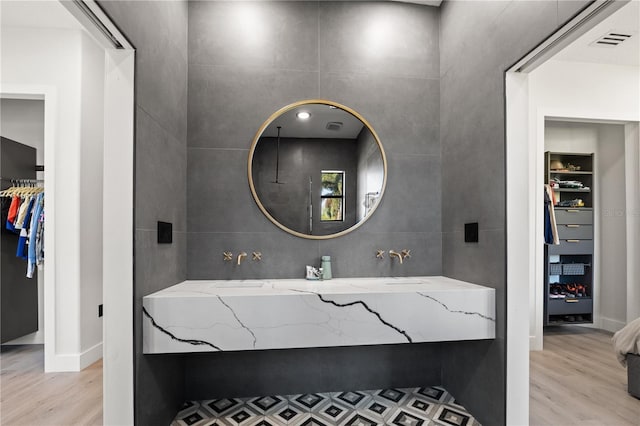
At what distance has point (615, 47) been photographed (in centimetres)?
322

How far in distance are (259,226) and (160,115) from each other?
886mm

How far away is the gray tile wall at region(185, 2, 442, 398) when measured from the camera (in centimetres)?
233

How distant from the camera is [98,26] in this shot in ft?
4.53

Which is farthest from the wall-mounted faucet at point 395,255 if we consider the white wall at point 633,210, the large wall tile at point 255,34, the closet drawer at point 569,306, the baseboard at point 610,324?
the baseboard at point 610,324

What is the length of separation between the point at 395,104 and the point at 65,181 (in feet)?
8.62

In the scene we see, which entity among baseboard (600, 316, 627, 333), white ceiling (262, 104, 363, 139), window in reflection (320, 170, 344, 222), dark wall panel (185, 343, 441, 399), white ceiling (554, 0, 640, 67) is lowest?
baseboard (600, 316, 627, 333)

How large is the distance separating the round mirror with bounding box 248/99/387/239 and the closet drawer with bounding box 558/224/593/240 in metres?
2.82

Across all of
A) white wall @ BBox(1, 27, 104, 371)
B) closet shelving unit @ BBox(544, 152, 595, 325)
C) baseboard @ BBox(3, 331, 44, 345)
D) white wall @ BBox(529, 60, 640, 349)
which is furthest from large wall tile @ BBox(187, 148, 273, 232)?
closet shelving unit @ BBox(544, 152, 595, 325)

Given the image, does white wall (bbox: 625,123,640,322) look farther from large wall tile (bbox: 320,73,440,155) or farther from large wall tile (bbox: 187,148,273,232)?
large wall tile (bbox: 187,148,273,232)

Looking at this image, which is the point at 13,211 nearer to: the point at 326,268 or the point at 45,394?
the point at 45,394

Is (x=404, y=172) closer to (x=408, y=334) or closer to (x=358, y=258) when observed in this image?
(x=358, y=258)

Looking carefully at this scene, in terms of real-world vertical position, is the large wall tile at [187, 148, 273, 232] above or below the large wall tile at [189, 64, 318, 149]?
below

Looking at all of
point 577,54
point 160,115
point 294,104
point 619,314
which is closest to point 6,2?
point 160,115

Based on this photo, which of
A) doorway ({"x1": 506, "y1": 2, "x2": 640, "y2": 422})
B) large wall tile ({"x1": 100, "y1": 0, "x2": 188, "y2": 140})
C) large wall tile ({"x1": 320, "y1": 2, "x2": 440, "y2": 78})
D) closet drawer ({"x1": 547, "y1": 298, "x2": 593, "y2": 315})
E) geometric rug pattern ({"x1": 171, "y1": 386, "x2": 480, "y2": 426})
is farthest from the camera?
closet drawer ({"x1": 547, "y1": 298, "x2": 593, "y2": 315})
